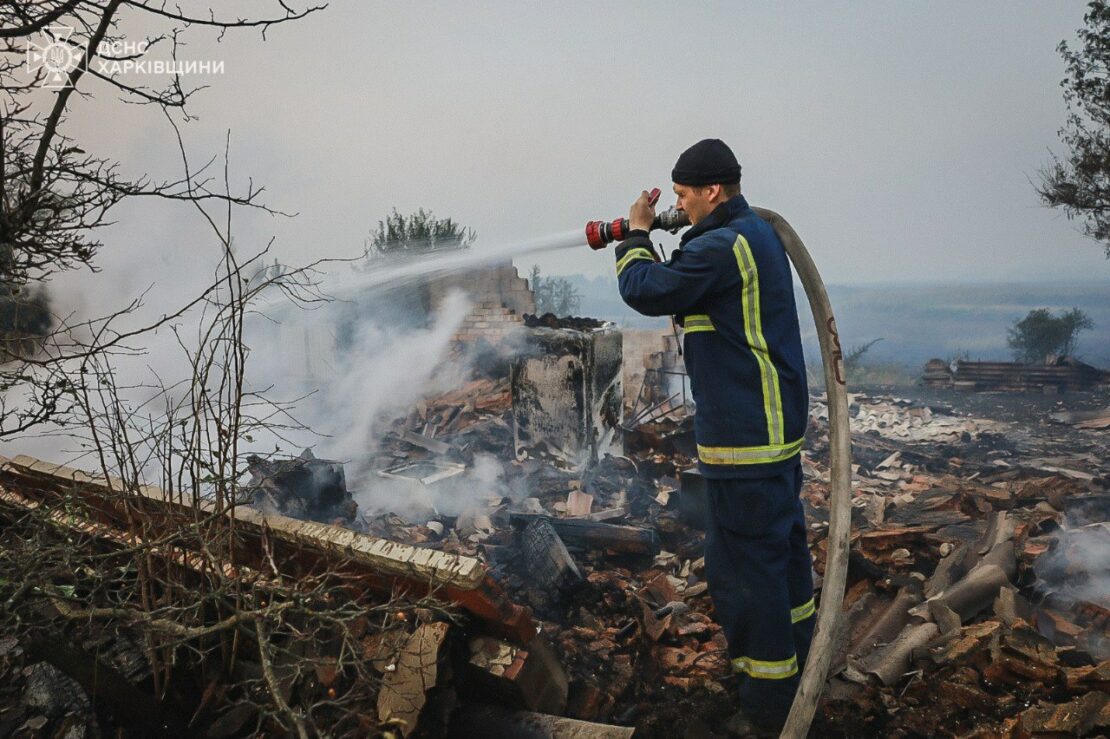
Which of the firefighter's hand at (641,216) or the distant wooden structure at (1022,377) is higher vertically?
the firefighter's hand at (641,216)

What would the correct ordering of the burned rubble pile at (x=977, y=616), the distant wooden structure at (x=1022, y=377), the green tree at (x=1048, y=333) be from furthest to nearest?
the green tree at (x=1048, y=333) → the distant wooden structure at (x=1022, y=377) → the burned rubble pile at (x=977, y=616)

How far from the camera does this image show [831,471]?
268cm

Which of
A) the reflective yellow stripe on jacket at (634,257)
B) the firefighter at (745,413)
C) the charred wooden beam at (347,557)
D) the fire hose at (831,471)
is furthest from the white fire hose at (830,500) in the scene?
the charred wooden beam at (347,557)

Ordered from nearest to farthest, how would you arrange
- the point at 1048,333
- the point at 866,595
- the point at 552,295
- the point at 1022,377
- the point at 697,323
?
the point at 697,323
the point at 866,595
the point at 1022,377
the point at 1048,333
the point at 552,295

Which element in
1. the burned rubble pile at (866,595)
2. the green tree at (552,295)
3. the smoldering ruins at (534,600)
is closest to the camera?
the smoldering ruins at (534,600)

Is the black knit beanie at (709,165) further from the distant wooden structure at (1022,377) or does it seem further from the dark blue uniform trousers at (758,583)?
the distant wooden structure at (1022,377)

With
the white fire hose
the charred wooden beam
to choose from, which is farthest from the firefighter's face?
the charred wooden beam

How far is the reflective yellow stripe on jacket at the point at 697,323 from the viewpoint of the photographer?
108 inches

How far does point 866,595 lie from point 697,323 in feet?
7.12

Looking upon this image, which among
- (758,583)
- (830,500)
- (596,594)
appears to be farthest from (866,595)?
(596,594)

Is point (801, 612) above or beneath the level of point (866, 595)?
above

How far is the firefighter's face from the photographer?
114 inches

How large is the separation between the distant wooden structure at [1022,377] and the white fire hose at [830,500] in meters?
16.2

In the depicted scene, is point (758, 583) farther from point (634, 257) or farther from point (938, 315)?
point (938, 315)
